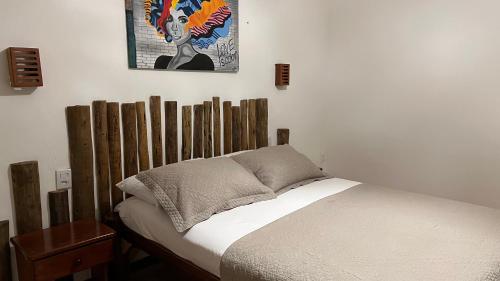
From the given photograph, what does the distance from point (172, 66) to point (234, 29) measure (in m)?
0.64

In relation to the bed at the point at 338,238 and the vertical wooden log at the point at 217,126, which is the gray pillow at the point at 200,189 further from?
the vertical wooden log at the point at 217,126

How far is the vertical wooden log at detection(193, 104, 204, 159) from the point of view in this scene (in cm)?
259

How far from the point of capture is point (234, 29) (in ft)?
9.03

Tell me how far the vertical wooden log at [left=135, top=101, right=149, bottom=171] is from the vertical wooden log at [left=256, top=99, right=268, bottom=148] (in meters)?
1.07

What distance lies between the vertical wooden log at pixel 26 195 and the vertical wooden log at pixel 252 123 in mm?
1626

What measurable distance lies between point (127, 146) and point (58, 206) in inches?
20.6

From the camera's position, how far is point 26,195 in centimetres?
187

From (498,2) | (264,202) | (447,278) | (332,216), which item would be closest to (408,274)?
(447,278)

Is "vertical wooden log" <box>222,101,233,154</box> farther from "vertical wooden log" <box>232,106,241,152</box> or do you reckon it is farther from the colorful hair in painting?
the colorful hair in painting

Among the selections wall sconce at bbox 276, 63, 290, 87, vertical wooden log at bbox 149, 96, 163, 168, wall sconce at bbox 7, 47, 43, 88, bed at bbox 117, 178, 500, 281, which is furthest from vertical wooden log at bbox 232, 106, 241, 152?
wall sconce at bbox 7, 47, 43, 88

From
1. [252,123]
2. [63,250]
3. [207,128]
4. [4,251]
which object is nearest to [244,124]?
[252,123]

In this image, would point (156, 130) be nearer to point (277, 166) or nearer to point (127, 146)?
point (127, 146)

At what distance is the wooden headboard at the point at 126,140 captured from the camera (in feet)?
6.72

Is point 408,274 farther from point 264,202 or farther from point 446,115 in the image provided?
point 446,115
